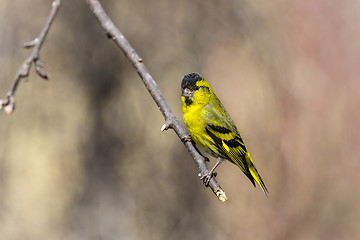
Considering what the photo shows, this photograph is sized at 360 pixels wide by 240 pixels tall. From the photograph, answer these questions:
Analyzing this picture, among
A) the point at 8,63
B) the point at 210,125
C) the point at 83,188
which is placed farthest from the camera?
the point at 83,188

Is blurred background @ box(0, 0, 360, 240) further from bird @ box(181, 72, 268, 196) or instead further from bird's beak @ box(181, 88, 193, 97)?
bird's beak @ box(181, 88, 193, 97)

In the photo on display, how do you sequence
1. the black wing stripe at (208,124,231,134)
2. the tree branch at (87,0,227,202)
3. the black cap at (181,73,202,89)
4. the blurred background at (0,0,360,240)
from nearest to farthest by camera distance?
the tree branch at (87,0,227,202)
the black cap at (181,73,202,89)
the black wing stripe at (208,124,231,134)
the blurred background at (0,0,360,240)

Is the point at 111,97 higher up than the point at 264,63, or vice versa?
the point at 111,97

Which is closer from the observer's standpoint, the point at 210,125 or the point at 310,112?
the point at 210,125

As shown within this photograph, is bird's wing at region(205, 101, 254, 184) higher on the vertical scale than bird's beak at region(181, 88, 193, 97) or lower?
lower

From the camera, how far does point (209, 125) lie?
418 centimetres

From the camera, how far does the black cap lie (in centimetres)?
411

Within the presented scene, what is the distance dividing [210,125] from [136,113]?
10.9 feet

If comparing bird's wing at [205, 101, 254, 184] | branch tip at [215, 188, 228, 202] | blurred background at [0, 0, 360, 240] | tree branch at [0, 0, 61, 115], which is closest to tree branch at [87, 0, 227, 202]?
branch tip at [215, 188, 228, 202]

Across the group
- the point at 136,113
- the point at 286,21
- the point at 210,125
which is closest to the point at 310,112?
the point at 286,21

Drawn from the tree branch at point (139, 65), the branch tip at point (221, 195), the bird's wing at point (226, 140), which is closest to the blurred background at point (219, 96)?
the bird's wing at point (226, 140)

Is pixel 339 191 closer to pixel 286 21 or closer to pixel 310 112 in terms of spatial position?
pixel 310 112

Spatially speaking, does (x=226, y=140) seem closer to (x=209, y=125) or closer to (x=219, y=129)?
(x=219, y=129)

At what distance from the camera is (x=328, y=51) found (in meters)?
7.14
